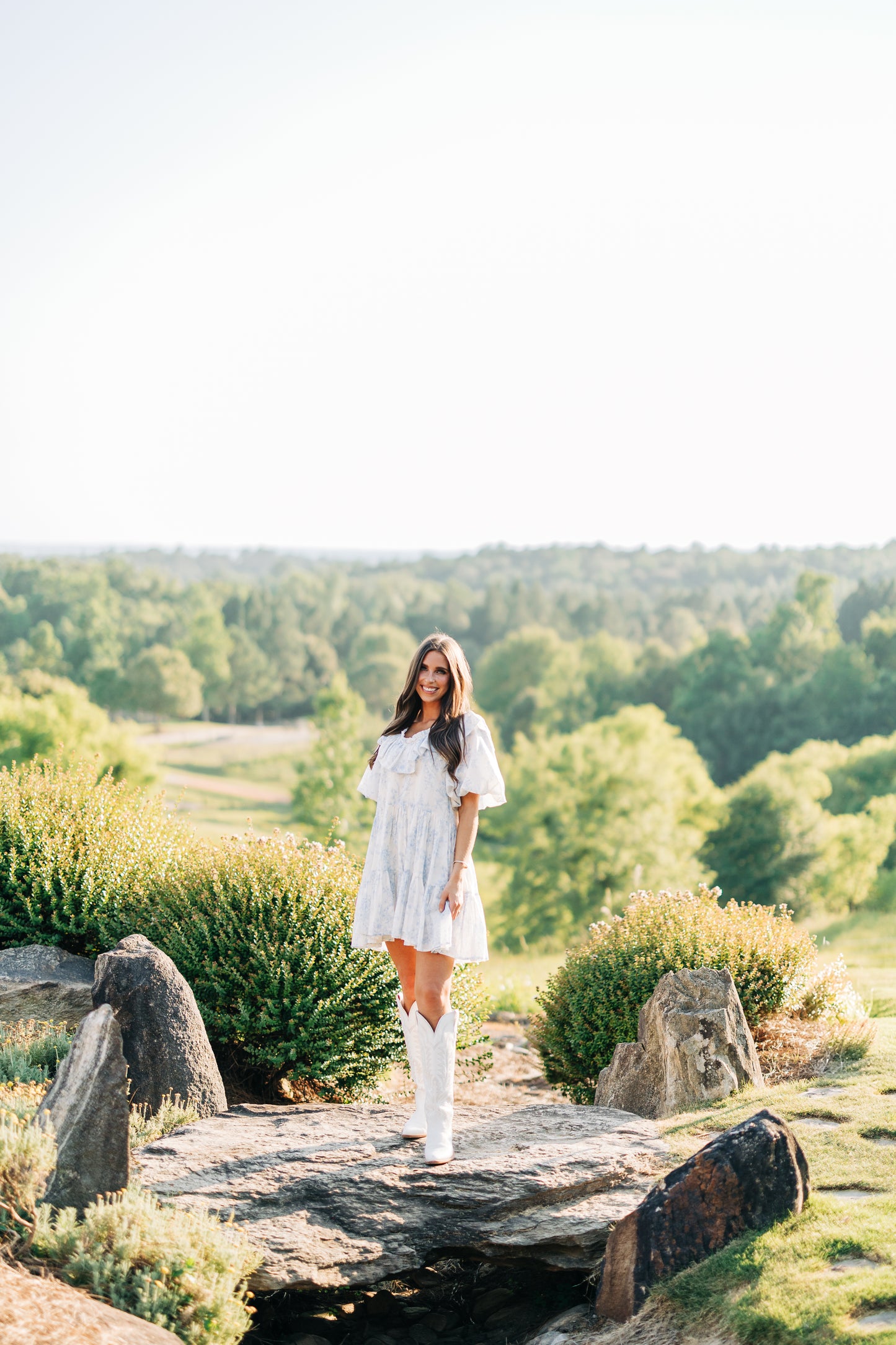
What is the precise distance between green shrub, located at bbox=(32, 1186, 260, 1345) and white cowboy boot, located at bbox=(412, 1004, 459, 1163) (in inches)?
44.4

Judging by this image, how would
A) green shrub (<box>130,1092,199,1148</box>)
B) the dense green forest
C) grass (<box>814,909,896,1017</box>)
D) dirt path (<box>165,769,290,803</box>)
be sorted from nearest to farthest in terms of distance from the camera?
green shrub (<box>130,1092,199,1148</box>), grass (<box>814,909,896,1017</box>), the dense green forest, dirt path (<box>165,769,290,803</box>)

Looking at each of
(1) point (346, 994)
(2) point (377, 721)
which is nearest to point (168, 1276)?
(1) point (346, 994)

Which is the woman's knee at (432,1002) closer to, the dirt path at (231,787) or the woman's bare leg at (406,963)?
the woman's bare leg at (406,963)

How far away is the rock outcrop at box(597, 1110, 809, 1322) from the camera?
14.9 feet

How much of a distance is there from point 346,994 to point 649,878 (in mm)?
28816

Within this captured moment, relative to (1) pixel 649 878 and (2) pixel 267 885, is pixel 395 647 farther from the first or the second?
(2) pixel 267 885

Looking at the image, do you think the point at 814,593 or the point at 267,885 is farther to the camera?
the point at 814,593

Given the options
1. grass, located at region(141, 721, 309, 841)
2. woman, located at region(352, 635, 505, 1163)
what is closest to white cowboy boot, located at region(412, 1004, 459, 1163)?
woman, located at region(352, 635, 505, 1163)

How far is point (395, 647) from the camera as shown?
87625 millimetres

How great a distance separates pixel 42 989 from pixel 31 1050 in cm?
91

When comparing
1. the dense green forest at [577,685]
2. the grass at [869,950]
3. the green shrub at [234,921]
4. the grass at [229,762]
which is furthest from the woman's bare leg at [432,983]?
the grass at [229,762]

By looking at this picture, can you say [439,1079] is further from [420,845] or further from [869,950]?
[869,950]

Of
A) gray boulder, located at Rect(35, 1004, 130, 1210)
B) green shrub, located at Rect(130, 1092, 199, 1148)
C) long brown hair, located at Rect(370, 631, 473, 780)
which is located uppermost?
long brown hair, located at Rect(370, 631, 473, 780)

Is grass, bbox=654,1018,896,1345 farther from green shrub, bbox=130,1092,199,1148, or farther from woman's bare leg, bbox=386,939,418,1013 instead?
green shrub, bbox=130,1092,199,1148
